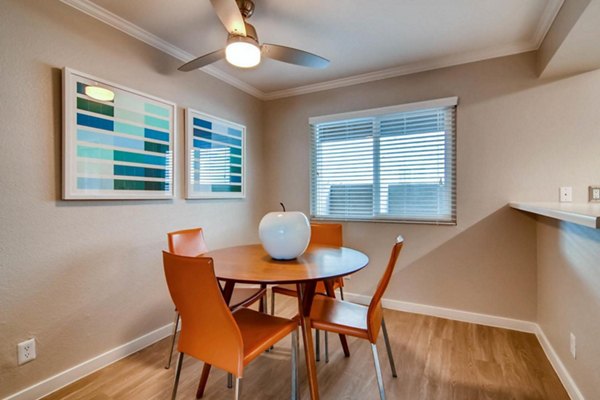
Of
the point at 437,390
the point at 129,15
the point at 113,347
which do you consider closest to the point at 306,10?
the point at 129,15

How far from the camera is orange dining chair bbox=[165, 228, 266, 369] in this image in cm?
194

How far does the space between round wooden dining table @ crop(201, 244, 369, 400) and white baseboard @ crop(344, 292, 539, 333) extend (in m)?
1.32

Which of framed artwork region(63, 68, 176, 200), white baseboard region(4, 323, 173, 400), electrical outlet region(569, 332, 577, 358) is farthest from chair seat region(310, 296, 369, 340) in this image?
framed artwork region(63, 68, 176, 200)

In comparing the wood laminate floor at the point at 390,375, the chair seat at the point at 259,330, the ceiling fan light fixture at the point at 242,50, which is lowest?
the wood laminate floor at the point at 390,375

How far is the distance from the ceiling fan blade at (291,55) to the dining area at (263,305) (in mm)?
1044

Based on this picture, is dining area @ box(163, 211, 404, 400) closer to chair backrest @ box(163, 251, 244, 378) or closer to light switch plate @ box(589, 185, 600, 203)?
chair backrest @ box(163, 251, 244, 378)

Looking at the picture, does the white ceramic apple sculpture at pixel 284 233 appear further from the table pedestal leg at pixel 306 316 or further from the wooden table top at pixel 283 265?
the table pedestal leg at pixel 306 316

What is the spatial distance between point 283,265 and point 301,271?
17 centimetres

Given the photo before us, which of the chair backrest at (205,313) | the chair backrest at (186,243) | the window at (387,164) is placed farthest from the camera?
the window at (387,164)

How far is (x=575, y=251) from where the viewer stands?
1.61m

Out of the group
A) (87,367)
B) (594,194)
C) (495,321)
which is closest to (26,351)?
(87,367)

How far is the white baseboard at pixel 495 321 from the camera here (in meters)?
1.69

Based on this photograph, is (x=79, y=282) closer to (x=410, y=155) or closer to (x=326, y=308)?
(x=326, y=308)

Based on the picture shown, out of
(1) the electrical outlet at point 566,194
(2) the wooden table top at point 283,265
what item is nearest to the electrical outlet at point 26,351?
(2) the wooden table top at point 283,265
